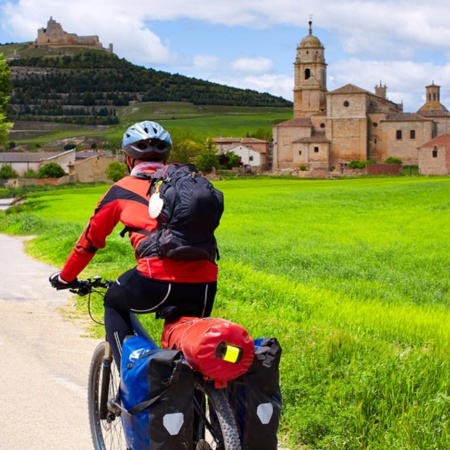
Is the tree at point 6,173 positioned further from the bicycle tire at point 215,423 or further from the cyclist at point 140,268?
the bicycle tire at point 215,423

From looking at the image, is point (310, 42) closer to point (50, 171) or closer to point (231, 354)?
point (50, 171)

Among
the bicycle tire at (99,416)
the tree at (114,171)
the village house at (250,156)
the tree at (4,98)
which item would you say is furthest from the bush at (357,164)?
the bicycle tire at (99,416)

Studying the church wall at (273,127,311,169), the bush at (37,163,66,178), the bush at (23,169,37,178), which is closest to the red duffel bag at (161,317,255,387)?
the bush at (37,163,66,178)

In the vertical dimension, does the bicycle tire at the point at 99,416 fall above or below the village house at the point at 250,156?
above

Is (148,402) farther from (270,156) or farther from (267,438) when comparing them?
(270,156)

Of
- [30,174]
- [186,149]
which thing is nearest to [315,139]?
[186,149]

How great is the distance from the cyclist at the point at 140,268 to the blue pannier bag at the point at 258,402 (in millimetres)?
616

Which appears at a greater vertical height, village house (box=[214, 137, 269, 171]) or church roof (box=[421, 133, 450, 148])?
church roof (box=[421, 133, 450, 148])

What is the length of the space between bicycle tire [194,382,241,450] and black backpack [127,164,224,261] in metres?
0.78

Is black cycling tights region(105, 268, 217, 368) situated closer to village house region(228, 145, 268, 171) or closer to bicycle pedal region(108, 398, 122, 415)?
bicycle pedal region(108, 398, 122, 415)

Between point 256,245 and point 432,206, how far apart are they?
2013cm

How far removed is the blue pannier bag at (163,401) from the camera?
4.14 meters

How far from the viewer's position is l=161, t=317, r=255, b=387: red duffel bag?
4.00 meters

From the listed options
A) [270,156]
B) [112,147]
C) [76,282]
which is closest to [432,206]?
[76,282]
